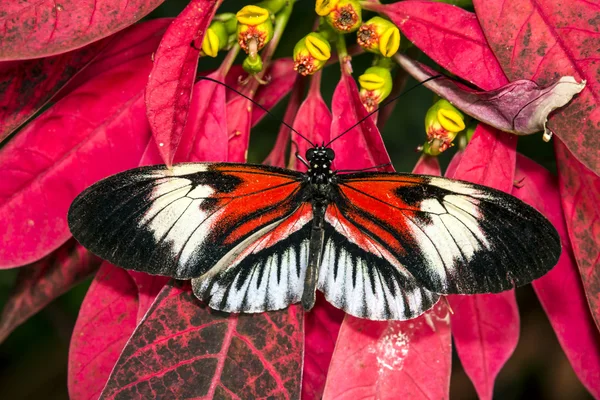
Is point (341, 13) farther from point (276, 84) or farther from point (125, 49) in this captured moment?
point (125, 49)

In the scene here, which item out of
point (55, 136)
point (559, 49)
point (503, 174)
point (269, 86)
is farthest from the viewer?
point (269, 86)

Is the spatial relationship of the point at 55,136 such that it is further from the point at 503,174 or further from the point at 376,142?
the point at 503,174

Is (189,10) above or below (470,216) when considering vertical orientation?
above

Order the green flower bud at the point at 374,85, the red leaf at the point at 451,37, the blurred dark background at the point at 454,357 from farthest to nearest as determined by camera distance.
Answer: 1. the blurred dark background at the point at 454,357
2. the green flower bud at the point at 374,85
3. the red leaf at the point at 451,37

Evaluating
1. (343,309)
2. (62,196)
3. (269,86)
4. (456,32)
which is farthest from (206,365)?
(456,32)

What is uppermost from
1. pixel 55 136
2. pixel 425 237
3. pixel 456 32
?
pixel 456 32

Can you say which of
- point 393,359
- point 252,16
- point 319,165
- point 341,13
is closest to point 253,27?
point 252,16

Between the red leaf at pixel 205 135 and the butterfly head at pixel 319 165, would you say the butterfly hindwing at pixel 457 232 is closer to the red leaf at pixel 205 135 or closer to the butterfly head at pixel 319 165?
the butterfly head at pixel 319 165

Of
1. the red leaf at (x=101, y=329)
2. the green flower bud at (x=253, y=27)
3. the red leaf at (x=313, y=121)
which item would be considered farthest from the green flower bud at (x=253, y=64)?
the red leaf at (x=101, y=329)
